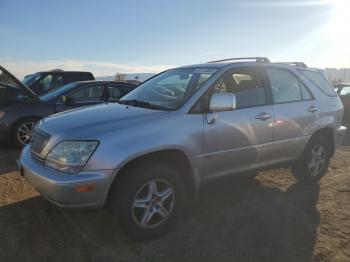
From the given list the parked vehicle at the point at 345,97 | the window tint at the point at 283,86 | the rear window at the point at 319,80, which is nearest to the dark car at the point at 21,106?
the window tint at the point at 283,86

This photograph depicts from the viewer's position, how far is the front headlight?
3.15m

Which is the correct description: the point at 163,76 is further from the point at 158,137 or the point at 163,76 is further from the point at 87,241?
the point at 87,241

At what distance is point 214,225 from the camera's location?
399 cm

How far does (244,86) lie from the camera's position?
14.8 feet

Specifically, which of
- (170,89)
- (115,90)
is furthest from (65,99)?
(170,89)

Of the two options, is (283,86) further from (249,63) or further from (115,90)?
(115,90)

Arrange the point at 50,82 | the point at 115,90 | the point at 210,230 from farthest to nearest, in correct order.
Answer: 1. the point at 50,82
2. the point at 115,90
3. the point at 210,230

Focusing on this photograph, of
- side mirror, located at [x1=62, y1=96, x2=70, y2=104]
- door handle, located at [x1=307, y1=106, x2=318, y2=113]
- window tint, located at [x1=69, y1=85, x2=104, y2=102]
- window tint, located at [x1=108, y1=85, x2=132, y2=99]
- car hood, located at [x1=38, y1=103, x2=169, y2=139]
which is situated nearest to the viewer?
car hood, located at [x1=38, y1=103, x2=169, y2=139]

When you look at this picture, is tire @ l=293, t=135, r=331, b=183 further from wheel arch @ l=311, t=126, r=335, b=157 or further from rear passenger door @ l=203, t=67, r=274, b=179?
rear passenger door @ l=203, t=67, r=274, b=179

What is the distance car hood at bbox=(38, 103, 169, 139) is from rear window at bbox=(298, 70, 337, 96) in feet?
8.79

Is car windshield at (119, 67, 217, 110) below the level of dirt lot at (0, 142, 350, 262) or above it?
above

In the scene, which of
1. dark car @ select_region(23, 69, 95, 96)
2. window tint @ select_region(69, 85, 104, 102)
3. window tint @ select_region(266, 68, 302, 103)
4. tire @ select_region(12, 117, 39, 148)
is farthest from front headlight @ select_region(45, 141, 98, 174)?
dark car @ select_region(23, 69, 95, 96)

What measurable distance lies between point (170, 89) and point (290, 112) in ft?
5.42

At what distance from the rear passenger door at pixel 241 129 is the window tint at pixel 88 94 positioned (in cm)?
462
